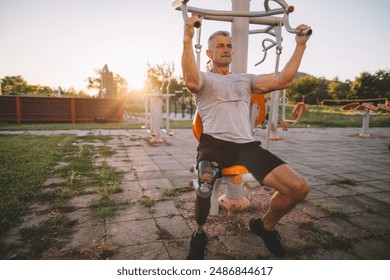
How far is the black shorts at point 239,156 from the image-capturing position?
1794 millimetres

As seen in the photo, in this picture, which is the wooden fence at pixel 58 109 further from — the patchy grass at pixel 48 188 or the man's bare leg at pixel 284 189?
the man's bare leg at pixel 284 189

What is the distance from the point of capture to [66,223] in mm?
2059

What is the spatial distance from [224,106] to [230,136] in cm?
25

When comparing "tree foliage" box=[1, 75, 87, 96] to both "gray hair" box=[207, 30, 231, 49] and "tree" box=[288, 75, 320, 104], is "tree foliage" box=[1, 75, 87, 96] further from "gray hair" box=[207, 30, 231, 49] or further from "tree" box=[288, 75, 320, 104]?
"tree" box=[288, 75, 320, 104]

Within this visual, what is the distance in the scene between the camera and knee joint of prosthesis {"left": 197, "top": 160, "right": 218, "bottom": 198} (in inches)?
63.2

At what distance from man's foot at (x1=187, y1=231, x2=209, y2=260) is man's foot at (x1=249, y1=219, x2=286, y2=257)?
0.44 metres

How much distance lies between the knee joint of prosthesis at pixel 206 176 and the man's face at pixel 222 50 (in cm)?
87

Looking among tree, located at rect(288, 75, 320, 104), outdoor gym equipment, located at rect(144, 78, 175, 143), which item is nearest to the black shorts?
outdoor gym equipment, located at rect(144, 78, 175, 143)

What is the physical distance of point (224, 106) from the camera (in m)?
1.95

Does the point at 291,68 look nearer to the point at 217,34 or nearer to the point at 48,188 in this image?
the point at 217,34

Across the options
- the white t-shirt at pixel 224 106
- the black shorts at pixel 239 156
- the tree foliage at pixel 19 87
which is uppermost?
the tree foliage at pixel 19 87

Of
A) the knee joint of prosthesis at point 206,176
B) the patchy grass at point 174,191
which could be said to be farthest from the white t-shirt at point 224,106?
the patchy grass at point 174,191

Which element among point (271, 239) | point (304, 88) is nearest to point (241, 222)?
point (271, 239)

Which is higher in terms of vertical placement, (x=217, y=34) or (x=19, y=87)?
(x=19, y=87)
